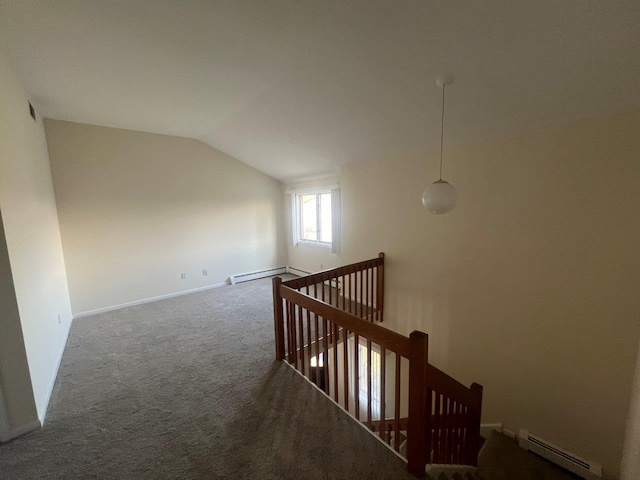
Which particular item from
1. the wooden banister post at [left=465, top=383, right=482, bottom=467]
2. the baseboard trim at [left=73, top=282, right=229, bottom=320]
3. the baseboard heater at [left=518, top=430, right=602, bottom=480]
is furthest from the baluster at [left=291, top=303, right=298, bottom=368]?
the baseboard trim at [left=73, top=282, right=229, bottom=320]

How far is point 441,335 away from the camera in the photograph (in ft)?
11.1

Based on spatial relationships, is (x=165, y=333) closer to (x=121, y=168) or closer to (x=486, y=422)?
(x=121, y=168)

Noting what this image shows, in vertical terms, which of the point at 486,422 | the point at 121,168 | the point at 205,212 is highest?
the point at 121,168

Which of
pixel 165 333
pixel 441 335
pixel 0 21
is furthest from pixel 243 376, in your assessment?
pixel 0 21

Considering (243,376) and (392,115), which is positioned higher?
(392,115)

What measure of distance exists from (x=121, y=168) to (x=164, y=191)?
68 centimetres

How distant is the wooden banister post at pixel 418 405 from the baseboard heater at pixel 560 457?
81.5 inches

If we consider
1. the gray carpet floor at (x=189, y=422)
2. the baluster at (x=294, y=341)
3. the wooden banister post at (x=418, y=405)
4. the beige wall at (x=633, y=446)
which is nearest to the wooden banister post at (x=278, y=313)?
the baluster at (x=294, y=341)

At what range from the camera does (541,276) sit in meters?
2.57

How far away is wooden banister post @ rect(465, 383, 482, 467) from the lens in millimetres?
2090

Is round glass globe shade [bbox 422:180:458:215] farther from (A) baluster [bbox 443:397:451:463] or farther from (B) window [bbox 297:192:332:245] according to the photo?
(B) window [bbox 297:192:332:245]

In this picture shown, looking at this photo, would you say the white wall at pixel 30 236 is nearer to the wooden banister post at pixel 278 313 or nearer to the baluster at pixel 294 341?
the wooden banister post at pixel 278 313

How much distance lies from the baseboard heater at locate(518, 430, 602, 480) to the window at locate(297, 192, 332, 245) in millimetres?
3968

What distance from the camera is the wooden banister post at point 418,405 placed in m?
Answer: 1.46
